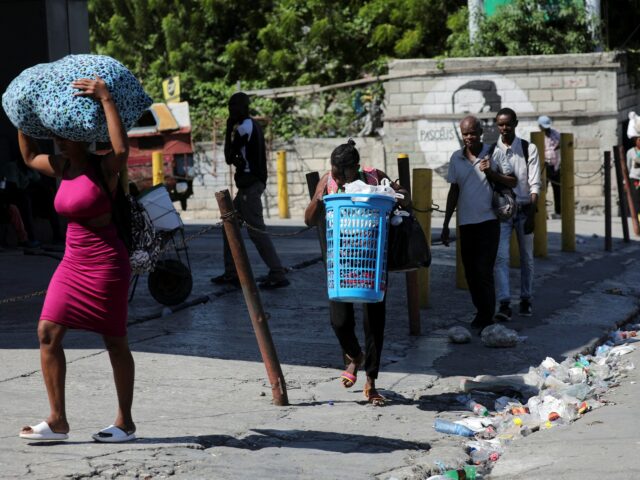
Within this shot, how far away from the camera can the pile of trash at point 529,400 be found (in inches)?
271

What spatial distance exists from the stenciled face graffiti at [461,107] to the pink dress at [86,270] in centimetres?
1568

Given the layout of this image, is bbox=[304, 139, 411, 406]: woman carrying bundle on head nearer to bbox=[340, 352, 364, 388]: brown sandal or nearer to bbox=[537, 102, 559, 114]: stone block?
bbox=[340, 352, 364, 388]: brown sandal

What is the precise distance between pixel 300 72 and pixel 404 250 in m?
19.5

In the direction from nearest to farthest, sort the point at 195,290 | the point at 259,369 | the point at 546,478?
the point at 546,478, the point at 259,369, the point at 195,290

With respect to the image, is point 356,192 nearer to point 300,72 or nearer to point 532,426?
point 532,426

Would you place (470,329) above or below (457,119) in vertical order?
below

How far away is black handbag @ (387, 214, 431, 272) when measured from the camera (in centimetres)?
727

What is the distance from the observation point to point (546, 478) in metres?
5.96

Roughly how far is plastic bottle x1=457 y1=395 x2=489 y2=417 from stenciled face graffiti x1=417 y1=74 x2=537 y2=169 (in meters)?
13.6

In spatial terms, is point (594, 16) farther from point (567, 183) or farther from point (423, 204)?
point (423, 204)

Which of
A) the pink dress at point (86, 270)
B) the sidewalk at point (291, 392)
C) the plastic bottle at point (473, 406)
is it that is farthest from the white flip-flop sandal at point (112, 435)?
the plastic bottle at point (473, 406)

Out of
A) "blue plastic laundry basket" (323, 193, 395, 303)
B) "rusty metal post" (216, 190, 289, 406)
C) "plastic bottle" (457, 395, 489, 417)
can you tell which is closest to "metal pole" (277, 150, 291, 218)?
"plastic bottle" (457, 395, 489, 417)

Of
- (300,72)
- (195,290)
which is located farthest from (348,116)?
(195,290)

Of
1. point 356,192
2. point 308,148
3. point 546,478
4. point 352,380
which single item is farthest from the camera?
point 308,148
